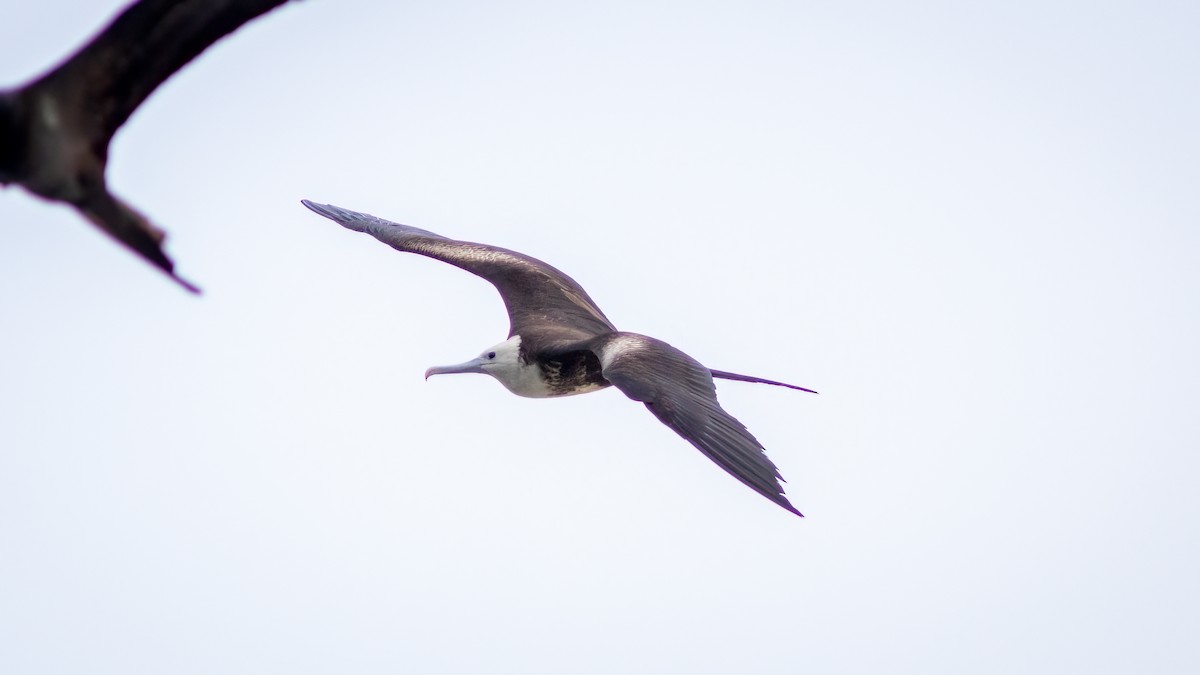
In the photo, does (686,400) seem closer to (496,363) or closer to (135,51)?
(496,363)

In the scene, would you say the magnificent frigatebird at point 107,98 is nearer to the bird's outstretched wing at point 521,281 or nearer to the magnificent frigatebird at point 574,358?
the magnificent frigatebird at point 574,358

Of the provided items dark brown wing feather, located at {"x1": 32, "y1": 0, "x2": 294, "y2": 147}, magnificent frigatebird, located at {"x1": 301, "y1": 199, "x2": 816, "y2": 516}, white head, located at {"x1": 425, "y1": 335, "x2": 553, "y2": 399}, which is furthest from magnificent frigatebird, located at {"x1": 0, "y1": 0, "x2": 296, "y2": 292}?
white head, located at {"x1": 425, "y1": 335, "x2": 553, "y2": 399}

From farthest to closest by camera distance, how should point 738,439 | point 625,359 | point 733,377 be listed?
point 733,377 → point 625,359 → point 738,439

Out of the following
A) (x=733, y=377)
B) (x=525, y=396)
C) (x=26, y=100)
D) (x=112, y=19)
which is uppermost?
(x=112, y=19)

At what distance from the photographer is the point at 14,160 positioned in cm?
432

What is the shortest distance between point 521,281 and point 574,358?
120 centimetres

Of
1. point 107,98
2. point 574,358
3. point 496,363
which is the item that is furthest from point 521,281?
point 107,98

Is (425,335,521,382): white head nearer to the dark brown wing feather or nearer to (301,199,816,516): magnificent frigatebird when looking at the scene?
(301,199,816,516): magnificent frigatebird

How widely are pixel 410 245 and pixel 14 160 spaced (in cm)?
509

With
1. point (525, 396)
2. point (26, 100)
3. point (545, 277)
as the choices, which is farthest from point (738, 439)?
point (26, 100)

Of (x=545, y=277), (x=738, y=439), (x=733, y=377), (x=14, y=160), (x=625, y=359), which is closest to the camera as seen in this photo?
(x=14, y=160)

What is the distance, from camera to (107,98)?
177 inches

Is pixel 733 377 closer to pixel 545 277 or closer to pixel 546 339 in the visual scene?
pixel 546 339

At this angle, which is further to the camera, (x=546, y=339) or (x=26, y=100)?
(x=546, y=339)
